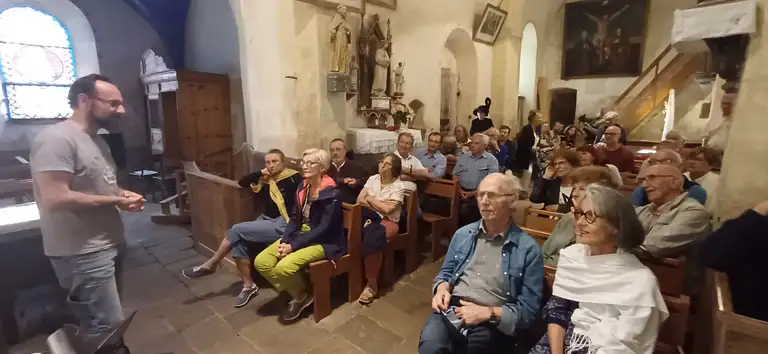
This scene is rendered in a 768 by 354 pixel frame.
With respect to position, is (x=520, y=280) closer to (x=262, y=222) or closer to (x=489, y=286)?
(x=489, y=286)

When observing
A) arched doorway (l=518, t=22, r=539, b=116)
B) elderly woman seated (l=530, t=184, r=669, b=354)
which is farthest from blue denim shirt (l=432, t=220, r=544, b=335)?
arched doorway (l=518, t=22, r=539, b=116)

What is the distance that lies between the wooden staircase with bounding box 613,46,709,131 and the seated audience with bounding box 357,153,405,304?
10068mm

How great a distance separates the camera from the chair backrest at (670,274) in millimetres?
2053

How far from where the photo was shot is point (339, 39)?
223 inches

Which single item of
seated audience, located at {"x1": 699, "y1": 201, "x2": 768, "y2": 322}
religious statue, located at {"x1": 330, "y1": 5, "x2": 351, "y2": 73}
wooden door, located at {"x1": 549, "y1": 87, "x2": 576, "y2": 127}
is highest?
religious statue, located at {"x1": 330, "y1": 5, "x2": 351, "y2": 73}

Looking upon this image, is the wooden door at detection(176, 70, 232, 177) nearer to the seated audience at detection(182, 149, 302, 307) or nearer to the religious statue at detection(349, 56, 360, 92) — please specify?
the religious statue at detection(349, 56, 360, 92)

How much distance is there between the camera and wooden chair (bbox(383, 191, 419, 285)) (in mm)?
3836

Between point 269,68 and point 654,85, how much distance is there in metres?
Answer: 10.7

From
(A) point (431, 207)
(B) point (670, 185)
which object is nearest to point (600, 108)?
(A) point (431, 207)

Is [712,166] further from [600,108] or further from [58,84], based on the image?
[600,108]

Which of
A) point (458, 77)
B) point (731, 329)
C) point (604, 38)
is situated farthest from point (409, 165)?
point (604, 38)

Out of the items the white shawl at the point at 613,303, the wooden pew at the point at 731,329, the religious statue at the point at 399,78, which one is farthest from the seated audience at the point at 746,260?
the religious statue at the point at 399,78

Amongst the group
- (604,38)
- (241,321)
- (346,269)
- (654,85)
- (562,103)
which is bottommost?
(241,321)

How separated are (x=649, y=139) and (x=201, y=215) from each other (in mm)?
11370
